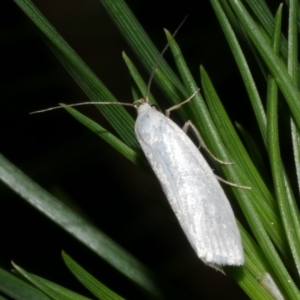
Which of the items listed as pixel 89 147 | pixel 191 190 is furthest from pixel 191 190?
pixel 89 147

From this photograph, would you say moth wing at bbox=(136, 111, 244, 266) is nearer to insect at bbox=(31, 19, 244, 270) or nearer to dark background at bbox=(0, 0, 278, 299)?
insect at bbox=(31, 19, 244, 270)

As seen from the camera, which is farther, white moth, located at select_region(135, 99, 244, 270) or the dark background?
the dark background

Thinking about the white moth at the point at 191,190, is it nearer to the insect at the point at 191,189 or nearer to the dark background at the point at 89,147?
the insect at the point at 191,189

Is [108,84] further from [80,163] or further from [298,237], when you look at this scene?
[298,237]

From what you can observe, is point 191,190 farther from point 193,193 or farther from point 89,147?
point 89,147

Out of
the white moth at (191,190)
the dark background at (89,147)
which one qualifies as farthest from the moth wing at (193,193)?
the dark background at (89,147)

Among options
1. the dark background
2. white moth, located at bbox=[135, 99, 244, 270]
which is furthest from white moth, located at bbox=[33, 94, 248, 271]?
the dark background
